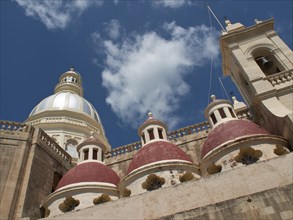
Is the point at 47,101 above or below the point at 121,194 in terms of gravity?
above

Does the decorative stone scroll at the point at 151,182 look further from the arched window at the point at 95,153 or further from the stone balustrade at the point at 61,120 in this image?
the stone balustrade at the point at 61,120

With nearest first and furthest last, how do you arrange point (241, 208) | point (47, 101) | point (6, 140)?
point (241, 208)
point (6, 140)
point (47, 101)

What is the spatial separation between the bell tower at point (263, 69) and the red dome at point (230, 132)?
109 cm

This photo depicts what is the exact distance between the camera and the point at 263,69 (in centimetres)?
1950

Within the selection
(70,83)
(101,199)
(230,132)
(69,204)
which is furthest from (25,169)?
(70,83)

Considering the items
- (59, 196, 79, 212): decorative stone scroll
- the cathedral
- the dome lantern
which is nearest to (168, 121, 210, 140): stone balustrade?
the cathedral

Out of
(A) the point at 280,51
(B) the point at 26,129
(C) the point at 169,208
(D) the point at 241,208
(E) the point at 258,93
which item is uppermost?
(A) the point at 280,51

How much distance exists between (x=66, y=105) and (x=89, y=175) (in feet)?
59.6

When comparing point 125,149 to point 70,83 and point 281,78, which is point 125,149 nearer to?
point 281,78

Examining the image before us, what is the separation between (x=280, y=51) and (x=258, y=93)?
4590 mm

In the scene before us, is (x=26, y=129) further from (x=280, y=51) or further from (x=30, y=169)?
(x=280, y=51)

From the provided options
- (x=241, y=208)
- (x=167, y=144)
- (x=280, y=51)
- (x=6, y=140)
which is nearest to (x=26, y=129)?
(x=6, y=140)

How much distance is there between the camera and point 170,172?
1470cm

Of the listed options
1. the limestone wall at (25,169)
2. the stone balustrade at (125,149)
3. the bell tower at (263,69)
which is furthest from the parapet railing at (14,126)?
the bell tower at (263,69)
